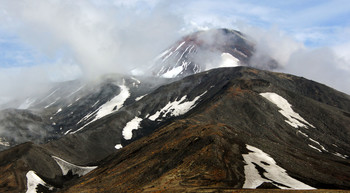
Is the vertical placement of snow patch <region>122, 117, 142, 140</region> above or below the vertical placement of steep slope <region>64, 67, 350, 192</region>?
above

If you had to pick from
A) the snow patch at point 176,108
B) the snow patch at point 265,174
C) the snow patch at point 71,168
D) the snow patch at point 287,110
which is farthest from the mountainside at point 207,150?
the snow patch at point 176,108

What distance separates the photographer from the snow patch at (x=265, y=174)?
2104 inches

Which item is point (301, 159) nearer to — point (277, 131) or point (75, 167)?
point (277, 131)

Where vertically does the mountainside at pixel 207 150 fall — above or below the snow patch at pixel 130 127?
below

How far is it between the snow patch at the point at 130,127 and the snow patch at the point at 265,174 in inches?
4382

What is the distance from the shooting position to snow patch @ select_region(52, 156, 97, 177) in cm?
12138

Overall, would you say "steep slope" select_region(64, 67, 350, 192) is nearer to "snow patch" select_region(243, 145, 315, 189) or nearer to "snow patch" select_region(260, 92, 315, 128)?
"snow patch" select_region(243, 145, 315, 189)

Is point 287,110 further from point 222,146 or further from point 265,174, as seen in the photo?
point 265,174

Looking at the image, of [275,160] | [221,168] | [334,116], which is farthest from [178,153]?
[334,116]

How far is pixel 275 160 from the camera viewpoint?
225 ft

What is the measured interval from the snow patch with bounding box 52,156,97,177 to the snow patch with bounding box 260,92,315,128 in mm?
81892

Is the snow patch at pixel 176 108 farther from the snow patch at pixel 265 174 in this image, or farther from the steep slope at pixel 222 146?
the snow patch at pixel 265 174

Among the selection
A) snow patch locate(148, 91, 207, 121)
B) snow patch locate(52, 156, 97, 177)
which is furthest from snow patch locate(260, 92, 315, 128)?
snow patch locate(52, 156, 97, 177)

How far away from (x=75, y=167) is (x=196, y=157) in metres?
78.0
